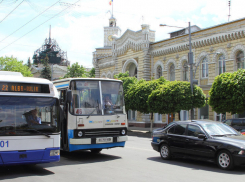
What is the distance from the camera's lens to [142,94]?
29297mm

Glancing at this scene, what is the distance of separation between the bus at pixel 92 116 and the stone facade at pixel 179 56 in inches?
606

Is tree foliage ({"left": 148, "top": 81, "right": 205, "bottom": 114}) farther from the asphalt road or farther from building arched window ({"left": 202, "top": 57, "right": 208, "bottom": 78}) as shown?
the asphalt road

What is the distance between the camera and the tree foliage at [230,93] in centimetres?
2159

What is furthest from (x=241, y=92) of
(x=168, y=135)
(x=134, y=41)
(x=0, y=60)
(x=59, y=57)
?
(x=59, y=57)

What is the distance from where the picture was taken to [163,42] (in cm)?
3538

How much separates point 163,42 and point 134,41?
4.83 metres

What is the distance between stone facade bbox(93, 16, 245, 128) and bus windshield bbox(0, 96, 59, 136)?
18618mm

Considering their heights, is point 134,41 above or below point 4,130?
above

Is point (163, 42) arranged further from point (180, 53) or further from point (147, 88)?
point (147, 88)

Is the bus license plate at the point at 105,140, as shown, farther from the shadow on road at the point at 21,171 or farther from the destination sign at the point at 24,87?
the destination sign at the point at 24,87

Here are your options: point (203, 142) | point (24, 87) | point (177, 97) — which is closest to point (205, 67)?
point (177, 97)

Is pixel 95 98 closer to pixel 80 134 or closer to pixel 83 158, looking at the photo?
pixel 80 134

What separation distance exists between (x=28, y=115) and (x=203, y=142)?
205 inches

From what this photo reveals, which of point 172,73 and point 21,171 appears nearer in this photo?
point 21,171
